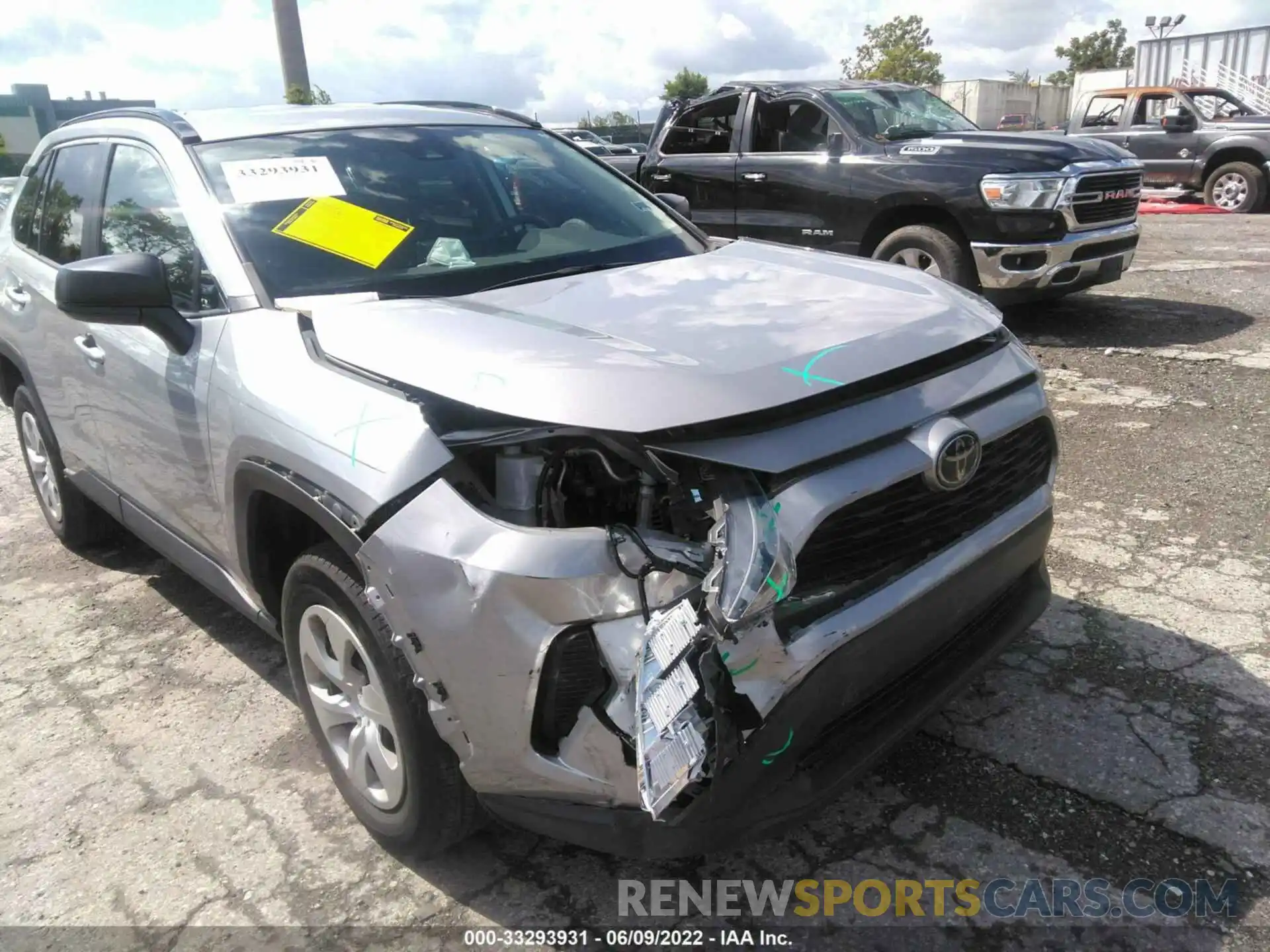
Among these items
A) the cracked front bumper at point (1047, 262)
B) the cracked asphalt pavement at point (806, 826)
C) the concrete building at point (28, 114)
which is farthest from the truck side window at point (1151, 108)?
the concrete building at point (28, 114)

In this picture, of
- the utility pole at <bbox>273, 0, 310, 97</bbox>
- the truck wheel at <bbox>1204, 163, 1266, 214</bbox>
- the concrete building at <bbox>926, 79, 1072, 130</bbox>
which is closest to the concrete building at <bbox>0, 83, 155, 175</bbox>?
the utility pole at <bbox>273, 0, 310, 97</bbox>

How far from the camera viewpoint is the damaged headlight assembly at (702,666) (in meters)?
1.70

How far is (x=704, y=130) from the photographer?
27.5ft

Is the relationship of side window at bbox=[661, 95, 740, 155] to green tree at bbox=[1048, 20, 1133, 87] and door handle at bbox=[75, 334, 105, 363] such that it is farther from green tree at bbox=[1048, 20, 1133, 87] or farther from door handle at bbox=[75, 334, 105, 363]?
green tree at bbox=[1048, 20, 1133, 87]

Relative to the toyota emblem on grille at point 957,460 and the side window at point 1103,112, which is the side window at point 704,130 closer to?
the toyota emblem on grille at point 957,460

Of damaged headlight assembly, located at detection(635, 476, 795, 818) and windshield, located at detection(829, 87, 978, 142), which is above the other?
windshield, located at detection(829, 87, 978, 142)

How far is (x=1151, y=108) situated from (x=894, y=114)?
29.6 feet

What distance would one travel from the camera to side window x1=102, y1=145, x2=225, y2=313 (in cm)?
272

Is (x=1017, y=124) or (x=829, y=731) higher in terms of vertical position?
(x=1017, y=124)

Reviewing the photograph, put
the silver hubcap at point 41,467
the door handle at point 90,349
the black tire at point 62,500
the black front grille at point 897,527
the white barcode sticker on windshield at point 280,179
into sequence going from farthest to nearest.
A: the silver hubcap at point 41,467
the black tire at point 62,500
the door handle at point 90,349
the white barcode sticker on windshield at point 280,179
the black front grille at point 897,527

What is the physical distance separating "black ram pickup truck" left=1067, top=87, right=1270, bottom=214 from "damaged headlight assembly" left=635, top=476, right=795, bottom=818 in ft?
45.9

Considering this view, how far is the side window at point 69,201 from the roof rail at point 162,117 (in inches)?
5.4

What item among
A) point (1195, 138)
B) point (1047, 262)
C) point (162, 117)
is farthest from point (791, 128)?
point (1195, 138)

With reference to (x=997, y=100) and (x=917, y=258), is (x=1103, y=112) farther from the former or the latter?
(x=997, y=100)
